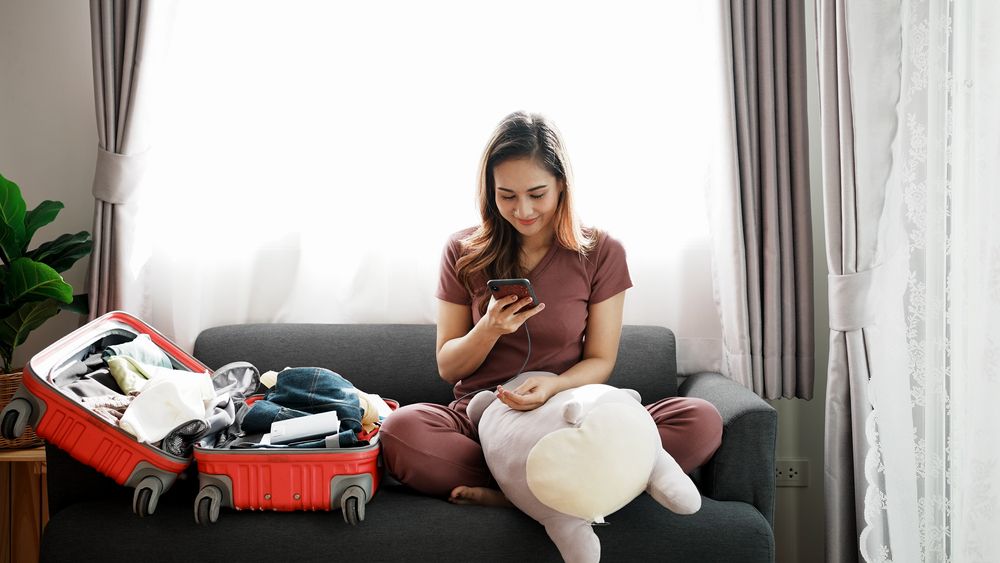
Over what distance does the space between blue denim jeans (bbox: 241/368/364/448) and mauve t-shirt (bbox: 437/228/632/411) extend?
0.29 m

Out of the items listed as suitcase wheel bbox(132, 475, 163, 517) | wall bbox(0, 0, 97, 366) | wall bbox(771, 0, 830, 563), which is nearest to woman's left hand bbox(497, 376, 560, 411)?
suitcase wheel bbox(132, 475, 163, 517)

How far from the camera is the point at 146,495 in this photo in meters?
1.59

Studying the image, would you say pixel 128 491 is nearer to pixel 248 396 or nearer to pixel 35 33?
pixel 248 396

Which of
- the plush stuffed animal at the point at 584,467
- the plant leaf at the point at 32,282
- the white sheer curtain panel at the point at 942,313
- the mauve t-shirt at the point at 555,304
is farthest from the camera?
the plant leaf at the point at 32,282

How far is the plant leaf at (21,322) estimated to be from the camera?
2131 millimetres

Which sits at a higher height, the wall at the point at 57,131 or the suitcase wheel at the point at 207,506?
the wall at the point at 57,131

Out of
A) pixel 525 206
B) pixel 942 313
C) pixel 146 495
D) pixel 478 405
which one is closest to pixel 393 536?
pixel 478 405

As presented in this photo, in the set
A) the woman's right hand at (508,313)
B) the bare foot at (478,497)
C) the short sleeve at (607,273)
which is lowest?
the bare foot at (478,497)

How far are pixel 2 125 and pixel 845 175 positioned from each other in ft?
8.53

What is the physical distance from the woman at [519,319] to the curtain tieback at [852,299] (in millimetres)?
491

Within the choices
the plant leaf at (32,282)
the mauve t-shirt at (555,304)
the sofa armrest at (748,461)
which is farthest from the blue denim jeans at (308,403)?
the sofa armrest at (748,461)

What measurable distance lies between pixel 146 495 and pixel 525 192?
41.4 inches

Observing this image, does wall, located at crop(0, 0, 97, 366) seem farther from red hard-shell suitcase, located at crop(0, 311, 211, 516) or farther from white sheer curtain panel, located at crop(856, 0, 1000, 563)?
white sheer curtain panel, located at crop(856, 0, 1000, 563)

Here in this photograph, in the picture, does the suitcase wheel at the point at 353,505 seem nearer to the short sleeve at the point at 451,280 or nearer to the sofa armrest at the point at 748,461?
the short sleeve at the point at 451,280
